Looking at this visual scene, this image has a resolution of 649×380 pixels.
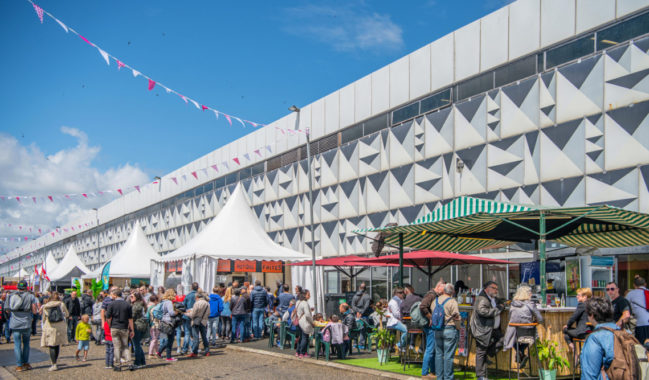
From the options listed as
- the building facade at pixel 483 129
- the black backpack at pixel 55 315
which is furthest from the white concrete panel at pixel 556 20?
the black backpack at pixel 55 315

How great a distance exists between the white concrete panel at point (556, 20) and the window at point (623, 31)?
0.92 meters

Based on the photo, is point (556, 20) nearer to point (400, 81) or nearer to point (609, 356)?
point (400, 81)

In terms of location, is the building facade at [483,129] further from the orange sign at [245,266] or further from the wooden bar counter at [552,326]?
the wooden bar counter at [552,326]

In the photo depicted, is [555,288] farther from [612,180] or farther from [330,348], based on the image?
[330,348]

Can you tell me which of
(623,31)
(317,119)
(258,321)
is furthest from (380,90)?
(258,321)

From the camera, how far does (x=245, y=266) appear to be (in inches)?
831

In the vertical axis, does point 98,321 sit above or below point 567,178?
below

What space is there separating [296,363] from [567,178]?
9524 mm

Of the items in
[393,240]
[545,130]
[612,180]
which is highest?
[545,130]

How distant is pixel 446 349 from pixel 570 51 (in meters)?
11.2

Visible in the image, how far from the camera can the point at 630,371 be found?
455cm

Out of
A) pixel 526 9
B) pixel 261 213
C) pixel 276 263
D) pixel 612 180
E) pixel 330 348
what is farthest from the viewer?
pixel 261 213

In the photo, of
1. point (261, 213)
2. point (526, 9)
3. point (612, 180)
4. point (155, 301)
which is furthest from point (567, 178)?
point (261, 213)

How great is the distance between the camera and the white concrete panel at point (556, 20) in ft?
57.7
